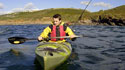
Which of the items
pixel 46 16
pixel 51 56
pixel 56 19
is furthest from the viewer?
pixel 46 16

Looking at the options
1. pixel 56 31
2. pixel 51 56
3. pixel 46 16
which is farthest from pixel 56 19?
pixel 46 16

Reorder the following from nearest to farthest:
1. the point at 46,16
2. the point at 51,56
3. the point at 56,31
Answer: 1. the point at 51,56
2. the point at 56,31
3. the point at 46,16

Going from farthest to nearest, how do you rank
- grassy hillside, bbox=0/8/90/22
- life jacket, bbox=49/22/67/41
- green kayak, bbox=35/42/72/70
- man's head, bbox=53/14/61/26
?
grassy hillside, bbox=0/8/90/22, life jacket, bbox=49/22/67/41, man's head, bbox=53/14/61/26, green kayak, bbox=35/42/72/70

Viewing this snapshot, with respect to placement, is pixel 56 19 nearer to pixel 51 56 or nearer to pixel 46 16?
pixel 51 56

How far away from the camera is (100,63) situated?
831 centimetres

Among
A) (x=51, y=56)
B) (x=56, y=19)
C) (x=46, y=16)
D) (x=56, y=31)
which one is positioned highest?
(x=46, y=16)

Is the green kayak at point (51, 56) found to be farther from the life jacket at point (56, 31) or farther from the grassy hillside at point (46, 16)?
the grassy hillside at point (46, 16)

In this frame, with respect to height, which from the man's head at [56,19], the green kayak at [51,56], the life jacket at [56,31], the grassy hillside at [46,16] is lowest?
the green kayak at [51,56]

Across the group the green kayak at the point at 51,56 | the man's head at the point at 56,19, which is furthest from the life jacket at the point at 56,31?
the green kayak at the point at 51,56

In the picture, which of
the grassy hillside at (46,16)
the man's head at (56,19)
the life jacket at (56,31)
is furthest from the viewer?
the grassy hillside at (46,16)

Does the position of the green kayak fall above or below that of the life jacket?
below

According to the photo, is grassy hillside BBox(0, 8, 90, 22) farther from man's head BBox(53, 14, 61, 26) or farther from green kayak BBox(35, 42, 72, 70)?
green kayak BBox(35, 42, 72, 70)

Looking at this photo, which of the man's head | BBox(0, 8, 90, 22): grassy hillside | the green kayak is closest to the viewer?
the green kayak

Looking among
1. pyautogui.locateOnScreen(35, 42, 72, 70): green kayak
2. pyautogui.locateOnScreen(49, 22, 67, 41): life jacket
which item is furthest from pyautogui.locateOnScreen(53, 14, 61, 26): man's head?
pyautogui.locateOnScreen(35, 42, 72, 70): green kayak
